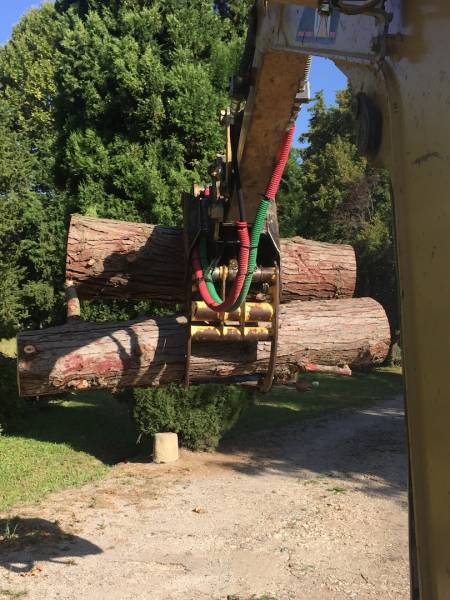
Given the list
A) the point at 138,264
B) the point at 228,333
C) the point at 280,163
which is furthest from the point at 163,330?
the point at 280,163

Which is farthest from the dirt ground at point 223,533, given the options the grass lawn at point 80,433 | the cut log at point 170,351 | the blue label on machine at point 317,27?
the blue label on machine at point 317,27

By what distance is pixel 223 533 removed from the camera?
21.9ft

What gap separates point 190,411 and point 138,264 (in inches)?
210

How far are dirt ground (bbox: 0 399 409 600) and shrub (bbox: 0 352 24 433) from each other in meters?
3.07

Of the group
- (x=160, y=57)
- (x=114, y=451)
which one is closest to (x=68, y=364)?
(x=114, y=451)

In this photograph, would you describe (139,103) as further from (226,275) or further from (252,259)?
(252,259)

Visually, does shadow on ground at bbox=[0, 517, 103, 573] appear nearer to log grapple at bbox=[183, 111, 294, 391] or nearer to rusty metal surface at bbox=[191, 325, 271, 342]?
log grapple at bbox=[183, 111, 294, 391]

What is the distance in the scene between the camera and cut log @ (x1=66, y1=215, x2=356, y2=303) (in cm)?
441

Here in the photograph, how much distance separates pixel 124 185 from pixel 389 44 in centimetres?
867

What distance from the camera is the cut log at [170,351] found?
3.55 metres

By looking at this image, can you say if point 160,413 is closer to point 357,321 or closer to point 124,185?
point 124,185

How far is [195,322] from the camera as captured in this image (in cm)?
365

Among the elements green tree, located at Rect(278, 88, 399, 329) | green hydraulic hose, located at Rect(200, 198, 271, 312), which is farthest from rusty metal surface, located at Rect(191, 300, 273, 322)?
green tree, located at Rect(278, 88, 399, 329)

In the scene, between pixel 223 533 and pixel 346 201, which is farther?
pixel 346 201
